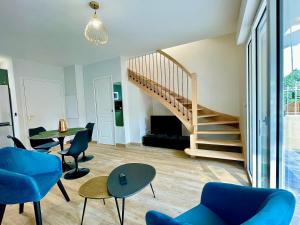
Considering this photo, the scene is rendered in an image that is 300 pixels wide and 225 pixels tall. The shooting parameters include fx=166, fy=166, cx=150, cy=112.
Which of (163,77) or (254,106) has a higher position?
(163,77)

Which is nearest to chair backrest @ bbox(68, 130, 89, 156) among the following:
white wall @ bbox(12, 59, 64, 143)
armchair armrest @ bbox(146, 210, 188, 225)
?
armchair armrest @ bbox(146, 210, 188, 225)

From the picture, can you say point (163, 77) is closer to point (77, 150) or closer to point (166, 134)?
point (166, 134)

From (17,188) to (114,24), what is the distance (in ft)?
8.29

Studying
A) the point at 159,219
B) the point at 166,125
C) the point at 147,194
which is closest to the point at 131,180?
the point at 147,194

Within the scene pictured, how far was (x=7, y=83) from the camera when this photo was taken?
13.4 feet

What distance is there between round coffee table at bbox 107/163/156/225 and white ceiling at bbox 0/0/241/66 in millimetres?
2125

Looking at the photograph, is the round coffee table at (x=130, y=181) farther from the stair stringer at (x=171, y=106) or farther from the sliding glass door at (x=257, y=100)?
the stair stringer at (x=171, y=106)

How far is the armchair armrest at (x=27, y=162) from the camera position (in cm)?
188

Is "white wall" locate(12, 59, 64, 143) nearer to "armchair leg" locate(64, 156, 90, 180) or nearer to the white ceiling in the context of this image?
the white ceiling

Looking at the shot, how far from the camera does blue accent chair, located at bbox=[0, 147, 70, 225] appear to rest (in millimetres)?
1506

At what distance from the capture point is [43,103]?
4.98 m

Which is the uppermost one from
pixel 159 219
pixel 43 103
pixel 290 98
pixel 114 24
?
pixel 114 24

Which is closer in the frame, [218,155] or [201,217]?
[201,217]

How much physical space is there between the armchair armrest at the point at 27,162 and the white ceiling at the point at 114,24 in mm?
1818
